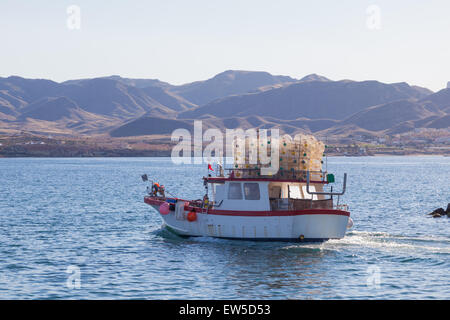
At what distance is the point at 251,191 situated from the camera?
120 ft

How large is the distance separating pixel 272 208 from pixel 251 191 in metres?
1.58

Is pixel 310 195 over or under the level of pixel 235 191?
under

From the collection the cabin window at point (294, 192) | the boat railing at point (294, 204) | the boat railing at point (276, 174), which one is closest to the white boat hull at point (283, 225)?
the boat railing at point (294, 204)

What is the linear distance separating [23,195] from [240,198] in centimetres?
4756

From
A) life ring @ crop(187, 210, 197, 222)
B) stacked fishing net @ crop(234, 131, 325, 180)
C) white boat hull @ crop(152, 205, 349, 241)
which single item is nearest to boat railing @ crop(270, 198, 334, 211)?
white boat hull @ crop(152, 205, 349, 241)

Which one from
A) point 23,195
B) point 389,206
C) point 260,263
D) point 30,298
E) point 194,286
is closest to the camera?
point 30,298

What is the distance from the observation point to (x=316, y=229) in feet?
116

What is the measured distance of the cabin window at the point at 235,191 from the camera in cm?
3669

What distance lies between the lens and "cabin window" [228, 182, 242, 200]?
3669cm

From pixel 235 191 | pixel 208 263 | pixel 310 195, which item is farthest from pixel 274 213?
pixel 208 263

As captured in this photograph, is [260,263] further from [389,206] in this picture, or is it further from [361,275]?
[389,206]

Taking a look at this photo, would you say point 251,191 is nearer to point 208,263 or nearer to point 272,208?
point 272,208

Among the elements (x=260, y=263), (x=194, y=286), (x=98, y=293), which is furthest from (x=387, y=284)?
(x=98, y=293)

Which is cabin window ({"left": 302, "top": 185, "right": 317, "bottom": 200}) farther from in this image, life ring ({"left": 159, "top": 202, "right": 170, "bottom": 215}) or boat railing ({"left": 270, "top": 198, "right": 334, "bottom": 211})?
life ring ({"left": 159, "top": 202, "right": 170, "bottom": 215})
